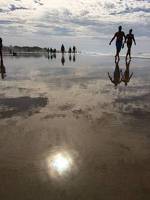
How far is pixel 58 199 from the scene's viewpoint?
2977 mm

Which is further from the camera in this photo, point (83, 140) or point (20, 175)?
point (83, 140)

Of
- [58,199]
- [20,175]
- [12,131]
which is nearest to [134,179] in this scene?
[58,199]

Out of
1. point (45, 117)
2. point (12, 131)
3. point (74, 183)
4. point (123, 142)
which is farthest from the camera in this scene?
point (45, 117)

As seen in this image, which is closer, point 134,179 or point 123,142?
point 134,179

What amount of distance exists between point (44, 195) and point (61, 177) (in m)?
0.43

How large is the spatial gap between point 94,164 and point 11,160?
1160 millimetres

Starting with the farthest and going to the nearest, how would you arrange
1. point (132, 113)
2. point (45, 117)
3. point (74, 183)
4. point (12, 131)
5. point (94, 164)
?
point (132, 113) → point (45, 117) → point (12, 131) → point (94, 164) → point (74, 183)

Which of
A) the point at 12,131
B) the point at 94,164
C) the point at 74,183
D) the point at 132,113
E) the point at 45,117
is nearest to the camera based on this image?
the point at 74,183

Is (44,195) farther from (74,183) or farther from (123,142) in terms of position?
(123,142)

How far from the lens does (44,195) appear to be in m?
3.04

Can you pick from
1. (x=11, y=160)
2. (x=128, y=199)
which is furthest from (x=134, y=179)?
(x=11, y=160)

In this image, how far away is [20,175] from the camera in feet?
11.5

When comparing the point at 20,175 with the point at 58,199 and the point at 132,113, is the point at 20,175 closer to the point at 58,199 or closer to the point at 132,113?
the point at 58,199

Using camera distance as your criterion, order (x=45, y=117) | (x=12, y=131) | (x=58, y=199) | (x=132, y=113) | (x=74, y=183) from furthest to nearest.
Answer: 1. (x=132, y=113)
2. (x=45, y=117)
3. (x=12, y=131)
4. (x=74, y=183)
5. (x=58, y=199)
